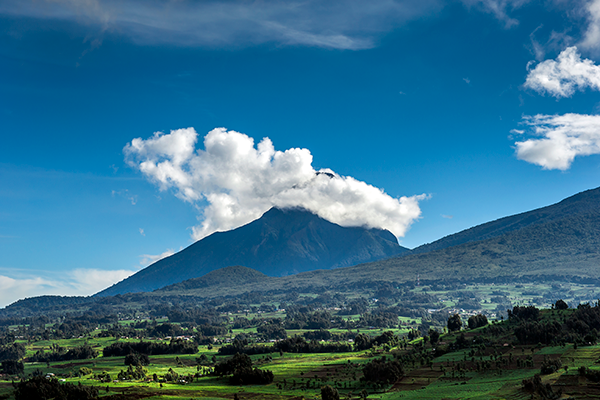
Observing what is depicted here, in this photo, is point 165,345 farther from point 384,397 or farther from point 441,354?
point 384,397

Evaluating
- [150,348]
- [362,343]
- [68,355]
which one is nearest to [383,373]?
[362,343]

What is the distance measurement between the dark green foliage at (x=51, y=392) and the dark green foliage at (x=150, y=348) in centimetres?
8409

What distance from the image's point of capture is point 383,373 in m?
85.4

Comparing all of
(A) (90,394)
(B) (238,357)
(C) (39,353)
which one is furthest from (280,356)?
(C) (39,353)

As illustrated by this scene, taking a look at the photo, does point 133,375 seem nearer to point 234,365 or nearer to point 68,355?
point 234,365

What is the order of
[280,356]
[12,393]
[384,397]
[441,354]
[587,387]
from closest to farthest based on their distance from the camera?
[587,387], [384,397], [12,393], [441,354], [280,356]

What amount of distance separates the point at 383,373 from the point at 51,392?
2199 inches

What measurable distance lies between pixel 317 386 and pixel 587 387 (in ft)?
137

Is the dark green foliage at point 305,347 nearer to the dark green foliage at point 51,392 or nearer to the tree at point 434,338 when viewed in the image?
the tree at point 434,338

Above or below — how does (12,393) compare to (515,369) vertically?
above

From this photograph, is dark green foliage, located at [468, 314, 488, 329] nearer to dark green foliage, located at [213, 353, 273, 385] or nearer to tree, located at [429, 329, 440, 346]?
tree, located at [429, 329, 440, 346]

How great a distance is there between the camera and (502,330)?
11406 centimetres

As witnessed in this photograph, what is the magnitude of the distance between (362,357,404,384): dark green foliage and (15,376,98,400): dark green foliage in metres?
46.0

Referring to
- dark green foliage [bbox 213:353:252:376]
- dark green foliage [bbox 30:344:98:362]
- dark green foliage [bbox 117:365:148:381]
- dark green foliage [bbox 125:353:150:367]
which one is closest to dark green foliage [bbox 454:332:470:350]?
dark green foliage [bbox 213:353:252:376]
